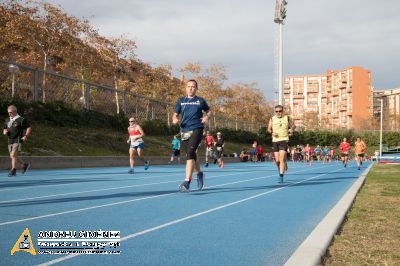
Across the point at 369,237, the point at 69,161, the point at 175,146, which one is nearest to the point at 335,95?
the point at 175,146

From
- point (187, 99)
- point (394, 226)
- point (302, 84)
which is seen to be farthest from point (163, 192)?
point (302, 84)

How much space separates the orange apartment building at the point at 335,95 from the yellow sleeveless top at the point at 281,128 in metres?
119

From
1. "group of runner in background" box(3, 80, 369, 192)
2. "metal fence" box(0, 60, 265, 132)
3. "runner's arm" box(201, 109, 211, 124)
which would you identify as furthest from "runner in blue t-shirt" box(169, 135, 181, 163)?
"runner's arm" box(201, 109, 211, 124)

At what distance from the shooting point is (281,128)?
11.9 meters

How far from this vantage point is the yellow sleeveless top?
466 inches

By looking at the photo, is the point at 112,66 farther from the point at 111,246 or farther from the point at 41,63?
Answer: the point at 111,246

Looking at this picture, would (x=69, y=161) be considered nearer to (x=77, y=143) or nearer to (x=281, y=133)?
(x=77, y=143)

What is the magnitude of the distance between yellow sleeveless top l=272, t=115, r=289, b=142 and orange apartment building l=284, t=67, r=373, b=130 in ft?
390

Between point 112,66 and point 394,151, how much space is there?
52569 millimetres

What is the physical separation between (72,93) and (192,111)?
1708cm

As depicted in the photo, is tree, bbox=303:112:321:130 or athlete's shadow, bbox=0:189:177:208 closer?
athlete's shadow, bbox=0:189:177:208

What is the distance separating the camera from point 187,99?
349 inches

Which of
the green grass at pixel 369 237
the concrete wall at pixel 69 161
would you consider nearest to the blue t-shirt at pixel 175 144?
the concrete wall at pixel 69 161

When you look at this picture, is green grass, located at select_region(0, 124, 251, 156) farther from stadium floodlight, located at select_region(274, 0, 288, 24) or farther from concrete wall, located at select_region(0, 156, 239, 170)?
stadium floodlight, located at select_region(274, 0, 288, 24)
